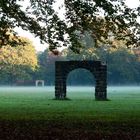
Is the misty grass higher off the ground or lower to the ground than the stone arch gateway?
lower

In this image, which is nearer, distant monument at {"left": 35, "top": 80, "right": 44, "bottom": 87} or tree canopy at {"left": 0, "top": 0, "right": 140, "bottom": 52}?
tree canopy at {"left": 0, "top": 0, "right": 140, "bottom": 52}

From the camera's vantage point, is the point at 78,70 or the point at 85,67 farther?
the point at 78,70

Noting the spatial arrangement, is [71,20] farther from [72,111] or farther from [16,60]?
[16,60]

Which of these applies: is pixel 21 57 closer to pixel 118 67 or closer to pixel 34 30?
pixel 118 67

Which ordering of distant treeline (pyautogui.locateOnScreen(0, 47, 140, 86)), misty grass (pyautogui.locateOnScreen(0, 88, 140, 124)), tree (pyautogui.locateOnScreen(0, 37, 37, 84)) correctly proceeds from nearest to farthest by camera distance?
misty grass (pyautogui.locateOnScreen(0, 88, 140, 124))
tree (pyautogui.locateOnScreen(0, 37, 37, 84))
distant treeline (pyautogui.locateOnScreen(0, 47, 140, 86))

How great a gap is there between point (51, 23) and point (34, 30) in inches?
70.4

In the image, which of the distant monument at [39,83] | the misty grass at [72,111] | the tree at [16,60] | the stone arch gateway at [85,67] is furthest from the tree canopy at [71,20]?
the distant monument at [39,83]

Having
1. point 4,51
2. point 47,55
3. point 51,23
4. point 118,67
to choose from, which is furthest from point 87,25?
point 47,55

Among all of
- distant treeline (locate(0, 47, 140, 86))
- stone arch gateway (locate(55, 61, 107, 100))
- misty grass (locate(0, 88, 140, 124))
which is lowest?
misty grass (locate(0, 88, 140, 124))

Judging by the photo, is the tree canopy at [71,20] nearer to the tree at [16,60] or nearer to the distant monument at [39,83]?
the tree at [16,60]

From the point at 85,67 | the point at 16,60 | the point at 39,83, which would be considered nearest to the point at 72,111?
the point at 85,67

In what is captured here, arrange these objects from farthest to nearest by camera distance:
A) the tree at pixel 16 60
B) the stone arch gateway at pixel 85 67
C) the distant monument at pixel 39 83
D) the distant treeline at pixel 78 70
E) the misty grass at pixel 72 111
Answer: the distant monument at pixel 39 83, the distant treeline at pixel 78 70, the tree at pixel 16 60, the stone arch gateway at pixel 85 67, the misty grass at pixel 72 111

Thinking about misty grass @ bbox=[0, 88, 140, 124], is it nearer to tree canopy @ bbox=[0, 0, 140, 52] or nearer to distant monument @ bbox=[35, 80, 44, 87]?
tree canopy @ bbox=[0, 0, 140, 52]

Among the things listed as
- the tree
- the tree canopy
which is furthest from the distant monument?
the tree canopy
